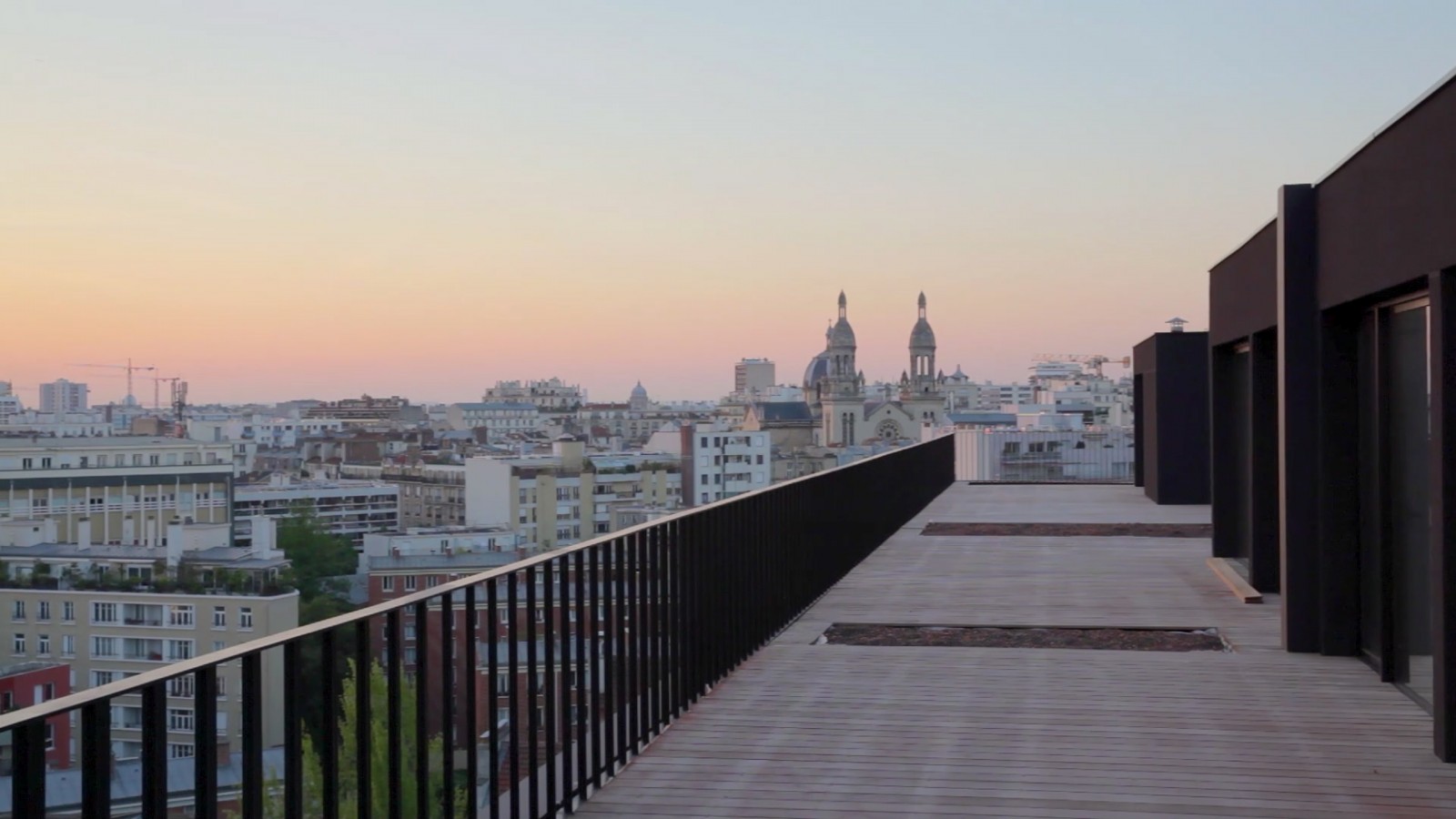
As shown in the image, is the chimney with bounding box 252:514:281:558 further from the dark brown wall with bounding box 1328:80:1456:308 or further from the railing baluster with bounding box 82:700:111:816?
the railing baluster with bounding box 82:700:111:816

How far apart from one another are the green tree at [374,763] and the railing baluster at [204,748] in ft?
0.65

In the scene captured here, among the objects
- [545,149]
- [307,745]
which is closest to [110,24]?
[545,149]

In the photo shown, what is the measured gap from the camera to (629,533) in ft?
16.5

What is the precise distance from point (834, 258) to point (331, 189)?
235ft

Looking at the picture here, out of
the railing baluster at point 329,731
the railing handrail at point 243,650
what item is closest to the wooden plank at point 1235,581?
the railing handrail at point 243,650

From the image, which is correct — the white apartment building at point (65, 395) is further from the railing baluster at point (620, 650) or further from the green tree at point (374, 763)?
the green tree at point (374, 763)

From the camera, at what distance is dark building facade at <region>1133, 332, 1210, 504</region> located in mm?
18859

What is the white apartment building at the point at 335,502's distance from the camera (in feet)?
197

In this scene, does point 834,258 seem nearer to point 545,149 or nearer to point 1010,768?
point 545,149

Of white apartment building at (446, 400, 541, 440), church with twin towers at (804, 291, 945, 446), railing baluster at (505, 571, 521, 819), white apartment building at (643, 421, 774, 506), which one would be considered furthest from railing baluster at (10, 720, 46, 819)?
white apartment building at (446, 400, 541, 440)

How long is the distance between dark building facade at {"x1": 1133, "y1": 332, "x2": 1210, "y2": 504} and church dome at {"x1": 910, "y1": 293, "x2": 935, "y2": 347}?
134m

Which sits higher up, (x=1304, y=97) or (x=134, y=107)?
(x=134, y=107)

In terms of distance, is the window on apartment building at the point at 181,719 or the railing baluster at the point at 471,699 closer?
the window on apartment building at the point at 181,719

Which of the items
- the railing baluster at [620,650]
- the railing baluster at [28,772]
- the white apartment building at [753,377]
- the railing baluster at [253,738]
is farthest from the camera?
the white apartment building at [753,377]
